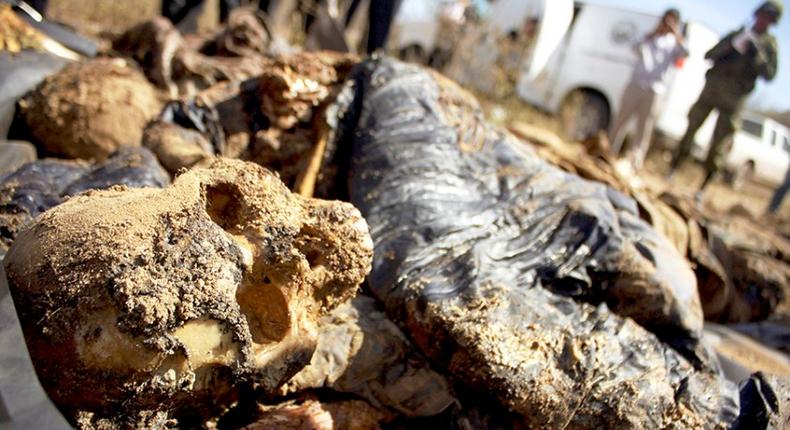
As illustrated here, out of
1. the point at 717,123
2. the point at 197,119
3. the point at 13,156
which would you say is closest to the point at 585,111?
the point at 717,123

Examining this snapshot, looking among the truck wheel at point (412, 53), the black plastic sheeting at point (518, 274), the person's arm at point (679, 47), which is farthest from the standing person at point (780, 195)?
the black plastic sheeting at point (518, 274)

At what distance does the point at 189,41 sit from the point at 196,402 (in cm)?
307

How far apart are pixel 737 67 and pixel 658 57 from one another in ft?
2.53

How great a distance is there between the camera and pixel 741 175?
487 inches

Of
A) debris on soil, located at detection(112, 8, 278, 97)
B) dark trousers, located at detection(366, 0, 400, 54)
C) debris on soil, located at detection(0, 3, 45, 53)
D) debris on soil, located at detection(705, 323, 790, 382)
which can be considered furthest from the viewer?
dark trousers, located at detection(366, 0, 400, 54)

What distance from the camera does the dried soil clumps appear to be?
2.66 m

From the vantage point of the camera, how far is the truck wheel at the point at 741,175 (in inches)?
476

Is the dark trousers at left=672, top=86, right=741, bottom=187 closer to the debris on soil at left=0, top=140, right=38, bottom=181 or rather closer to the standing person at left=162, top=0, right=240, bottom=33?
the standing person at left=162, top=0, right=240, bottom=33

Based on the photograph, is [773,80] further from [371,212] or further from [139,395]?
[139,395]

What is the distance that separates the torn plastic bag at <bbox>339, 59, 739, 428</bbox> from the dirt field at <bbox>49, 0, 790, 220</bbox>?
3798mm

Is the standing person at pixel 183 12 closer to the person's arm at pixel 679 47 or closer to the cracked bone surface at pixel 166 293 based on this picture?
the cracked bone surface at pixel 166 293

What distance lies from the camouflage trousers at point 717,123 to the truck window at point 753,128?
6683 mm

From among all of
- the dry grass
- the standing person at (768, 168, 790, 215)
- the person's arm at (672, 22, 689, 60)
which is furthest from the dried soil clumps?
the standing person at (768, 168, 790, 215)

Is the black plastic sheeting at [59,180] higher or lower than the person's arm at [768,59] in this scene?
lower
